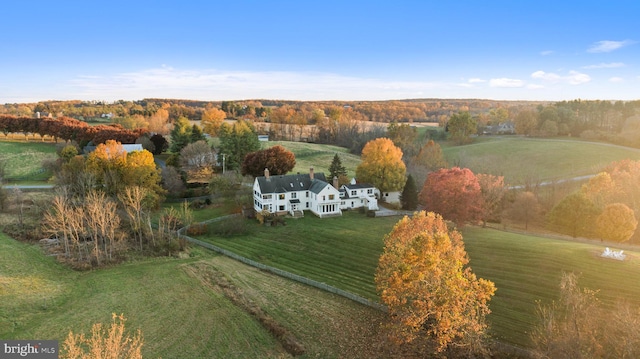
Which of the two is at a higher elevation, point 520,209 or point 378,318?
point 520,209

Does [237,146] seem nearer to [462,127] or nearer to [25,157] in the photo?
[25,157]

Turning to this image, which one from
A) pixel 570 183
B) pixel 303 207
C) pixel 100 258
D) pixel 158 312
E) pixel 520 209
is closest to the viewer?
pixel 158 312

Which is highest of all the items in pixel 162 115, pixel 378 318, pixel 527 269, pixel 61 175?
pixel 162 115

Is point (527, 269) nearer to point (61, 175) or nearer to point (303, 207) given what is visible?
point (303, 207)

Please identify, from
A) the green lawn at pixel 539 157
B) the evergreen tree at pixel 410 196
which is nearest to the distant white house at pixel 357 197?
the evergreen tree at pixel 410 196

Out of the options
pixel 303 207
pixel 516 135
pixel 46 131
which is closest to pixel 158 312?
pixel 303 207
